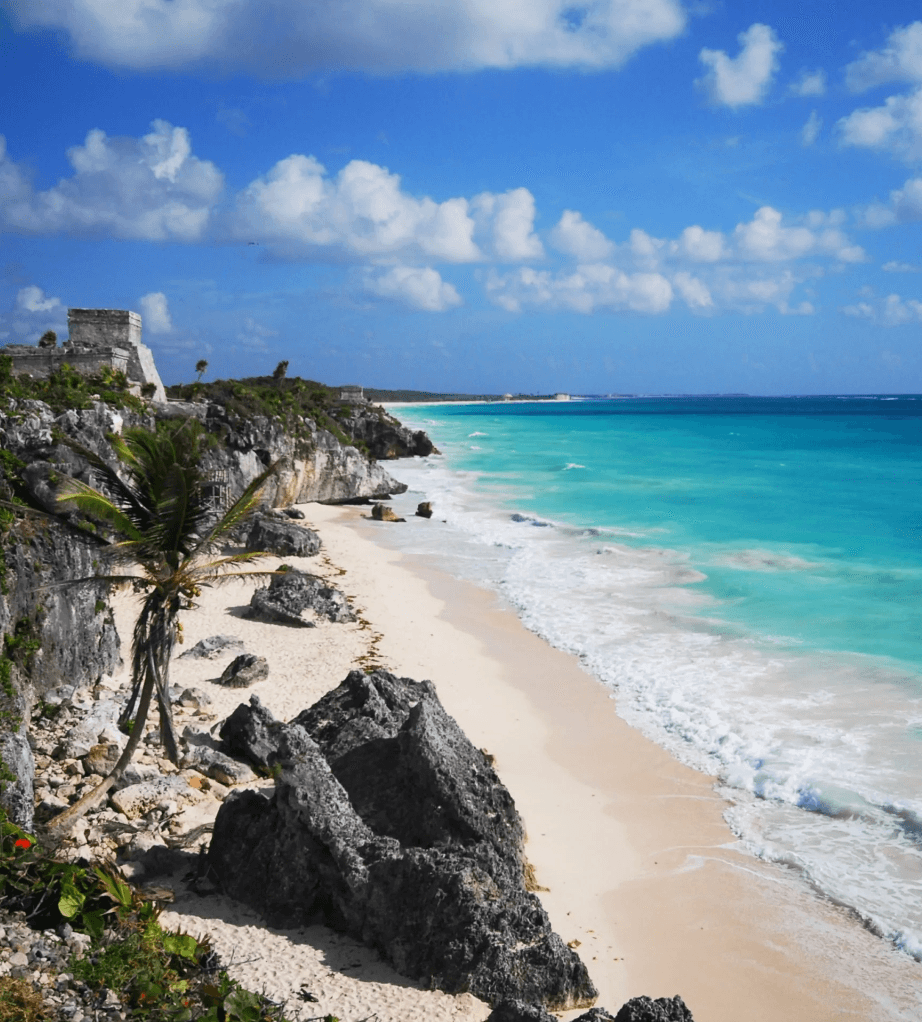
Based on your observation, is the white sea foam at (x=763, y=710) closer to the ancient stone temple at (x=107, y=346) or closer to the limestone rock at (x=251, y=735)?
the limestone rock at (x=251, y=735)

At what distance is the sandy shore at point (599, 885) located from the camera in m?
7.71

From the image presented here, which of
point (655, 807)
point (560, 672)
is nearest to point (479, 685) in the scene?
point (560, 672)

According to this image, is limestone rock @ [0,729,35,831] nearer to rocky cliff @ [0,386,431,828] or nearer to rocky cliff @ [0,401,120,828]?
rocky cliff @ [0,386,431,828]

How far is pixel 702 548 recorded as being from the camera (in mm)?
29844

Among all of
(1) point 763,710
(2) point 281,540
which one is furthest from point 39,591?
(2) point 281,540

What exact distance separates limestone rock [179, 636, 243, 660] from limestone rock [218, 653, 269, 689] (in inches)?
44.6

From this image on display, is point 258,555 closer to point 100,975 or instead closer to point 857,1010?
point 100,975

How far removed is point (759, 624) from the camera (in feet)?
66.1

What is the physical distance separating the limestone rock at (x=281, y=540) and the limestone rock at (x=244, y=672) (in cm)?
987

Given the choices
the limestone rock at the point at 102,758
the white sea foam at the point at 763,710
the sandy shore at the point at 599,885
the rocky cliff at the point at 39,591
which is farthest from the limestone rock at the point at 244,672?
the white sea foam at the point at 763,710

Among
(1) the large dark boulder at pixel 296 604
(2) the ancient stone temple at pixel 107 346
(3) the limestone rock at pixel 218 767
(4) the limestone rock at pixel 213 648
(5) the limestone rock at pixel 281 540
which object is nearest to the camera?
(3) the limestone rock at pixel 218 767

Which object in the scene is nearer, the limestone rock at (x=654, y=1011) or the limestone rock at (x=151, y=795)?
the limestone rock at (x=654, y=1011)

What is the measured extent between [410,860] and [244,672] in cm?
761

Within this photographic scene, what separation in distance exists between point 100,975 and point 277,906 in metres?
2.13
